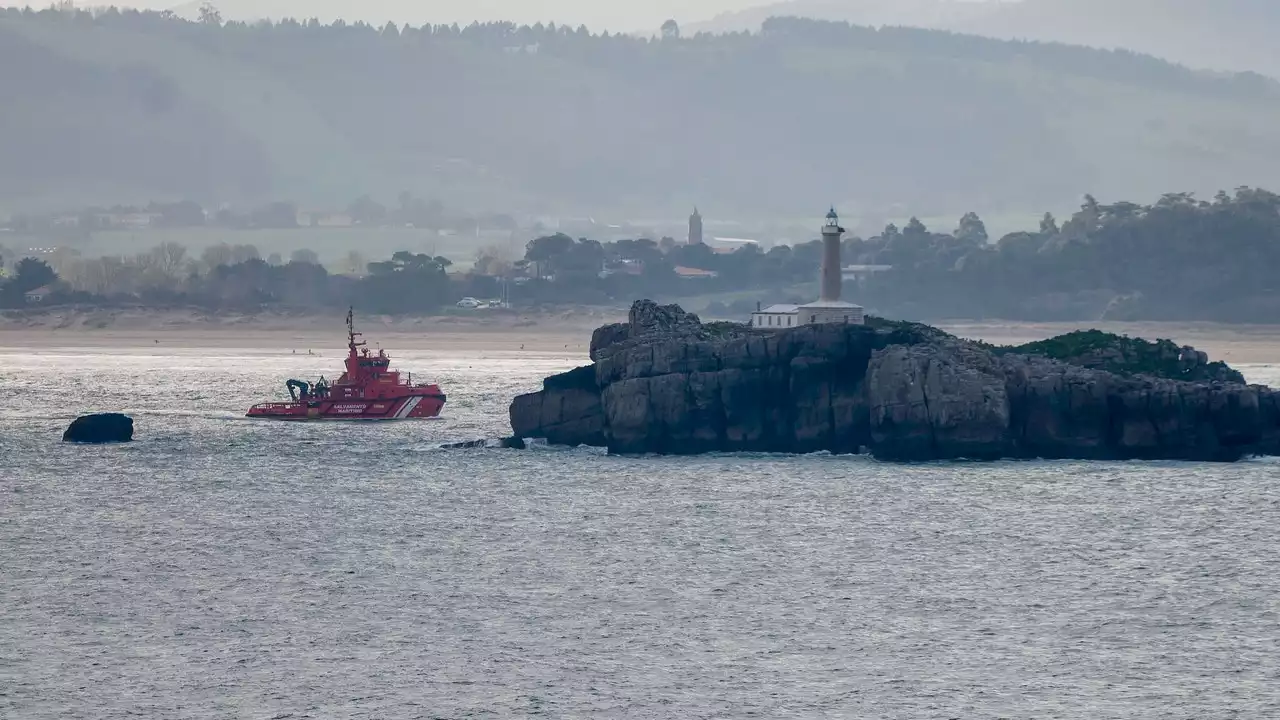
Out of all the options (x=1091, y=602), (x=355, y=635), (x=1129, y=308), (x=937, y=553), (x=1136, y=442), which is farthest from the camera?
(x=1129, y=308)

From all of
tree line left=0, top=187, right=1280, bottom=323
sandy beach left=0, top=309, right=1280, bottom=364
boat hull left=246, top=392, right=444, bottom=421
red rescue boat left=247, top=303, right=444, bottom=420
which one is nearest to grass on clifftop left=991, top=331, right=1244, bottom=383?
boat hull left=246, top=392, right=444, bottom=421

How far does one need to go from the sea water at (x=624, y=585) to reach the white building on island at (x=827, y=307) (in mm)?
14953

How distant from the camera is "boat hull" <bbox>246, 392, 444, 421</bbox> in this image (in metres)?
98.9

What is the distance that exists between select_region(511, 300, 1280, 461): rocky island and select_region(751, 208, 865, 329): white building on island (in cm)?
924

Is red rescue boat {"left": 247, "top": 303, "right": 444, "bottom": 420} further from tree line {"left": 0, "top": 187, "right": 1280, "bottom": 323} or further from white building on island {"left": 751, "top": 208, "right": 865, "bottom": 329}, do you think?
tree line {"left": 0, "top": 187, "right": 1280, "bottom": 323}

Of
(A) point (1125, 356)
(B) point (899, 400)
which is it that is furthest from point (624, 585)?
(A) point (1125, 356)

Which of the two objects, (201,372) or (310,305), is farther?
(310,305)

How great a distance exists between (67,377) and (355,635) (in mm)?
80065

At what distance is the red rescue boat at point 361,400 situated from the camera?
99.2m

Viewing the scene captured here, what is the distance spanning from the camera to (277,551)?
200ft

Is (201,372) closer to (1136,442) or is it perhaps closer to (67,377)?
(67,377)

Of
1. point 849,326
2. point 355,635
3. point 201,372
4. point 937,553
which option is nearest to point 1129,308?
point 201,372

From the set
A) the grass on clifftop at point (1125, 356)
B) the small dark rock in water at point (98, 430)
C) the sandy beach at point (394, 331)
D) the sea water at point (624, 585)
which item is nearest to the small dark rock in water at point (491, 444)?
the sea water at point (624, 585)

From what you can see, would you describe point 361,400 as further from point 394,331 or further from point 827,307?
point 394,331
